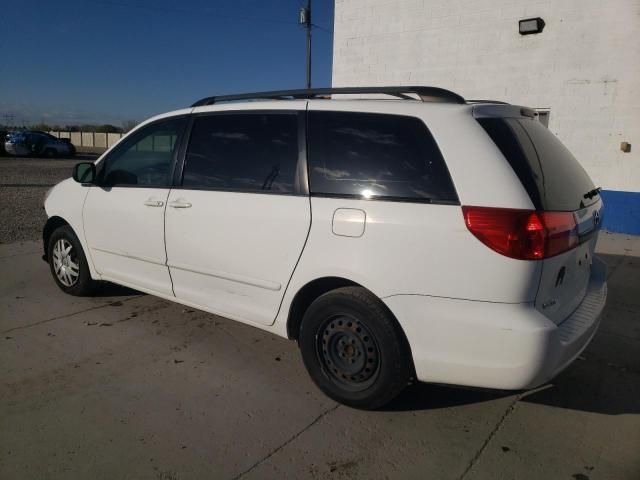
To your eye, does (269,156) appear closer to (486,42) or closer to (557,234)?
(557,234)

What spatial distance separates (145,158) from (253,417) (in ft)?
7.63

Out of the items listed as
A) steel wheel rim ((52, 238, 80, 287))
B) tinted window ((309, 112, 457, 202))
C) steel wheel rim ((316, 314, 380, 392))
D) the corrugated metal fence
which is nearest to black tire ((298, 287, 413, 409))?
steel wheel rim ((316, 314, 380, 392))

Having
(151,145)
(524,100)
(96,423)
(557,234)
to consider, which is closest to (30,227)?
(151,145)

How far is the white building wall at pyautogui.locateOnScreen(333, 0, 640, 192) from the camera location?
28.0 feet

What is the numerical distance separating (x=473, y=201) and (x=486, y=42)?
331 inches

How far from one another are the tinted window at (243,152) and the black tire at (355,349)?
80cm

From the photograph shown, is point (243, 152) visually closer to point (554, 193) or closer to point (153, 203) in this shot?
point (153, 203)

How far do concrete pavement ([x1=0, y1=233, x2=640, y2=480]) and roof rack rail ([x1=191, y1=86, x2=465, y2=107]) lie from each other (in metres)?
1.67

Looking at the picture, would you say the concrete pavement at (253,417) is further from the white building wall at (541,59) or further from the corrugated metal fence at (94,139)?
the corrugated metal fence at (94,139)

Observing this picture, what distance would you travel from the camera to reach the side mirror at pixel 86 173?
4.39 metres

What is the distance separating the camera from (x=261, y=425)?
284 cm

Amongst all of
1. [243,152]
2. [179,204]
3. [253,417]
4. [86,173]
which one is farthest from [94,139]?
[253,417]

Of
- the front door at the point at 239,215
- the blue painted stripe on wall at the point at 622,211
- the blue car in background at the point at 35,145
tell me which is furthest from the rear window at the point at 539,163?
the blue car in background at the point at 35,145

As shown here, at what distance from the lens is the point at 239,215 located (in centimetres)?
328
